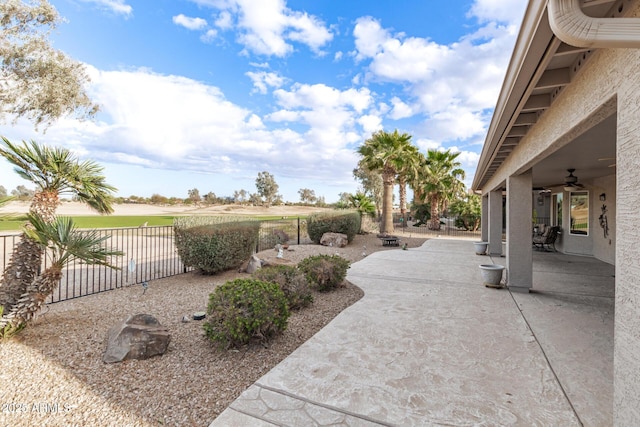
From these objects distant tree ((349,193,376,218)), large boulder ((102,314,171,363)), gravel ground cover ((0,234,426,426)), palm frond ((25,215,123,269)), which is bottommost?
gravel ground cover ((0,234,426,426))

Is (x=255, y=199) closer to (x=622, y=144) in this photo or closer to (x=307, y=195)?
(x=307, y=195)

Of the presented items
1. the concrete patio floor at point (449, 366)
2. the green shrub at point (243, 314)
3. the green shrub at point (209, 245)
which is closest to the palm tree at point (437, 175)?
the concrete patio floor at point (449, 366)

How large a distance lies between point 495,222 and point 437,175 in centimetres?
1018

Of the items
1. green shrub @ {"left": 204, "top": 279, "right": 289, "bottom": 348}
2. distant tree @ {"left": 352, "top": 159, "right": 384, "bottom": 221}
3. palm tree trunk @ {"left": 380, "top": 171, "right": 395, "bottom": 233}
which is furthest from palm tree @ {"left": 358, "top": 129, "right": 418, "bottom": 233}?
distant tree @ {"left": 352, "top": 159, "right": 384, "bottom": 221}

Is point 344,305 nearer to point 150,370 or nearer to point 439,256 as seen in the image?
point 150,370

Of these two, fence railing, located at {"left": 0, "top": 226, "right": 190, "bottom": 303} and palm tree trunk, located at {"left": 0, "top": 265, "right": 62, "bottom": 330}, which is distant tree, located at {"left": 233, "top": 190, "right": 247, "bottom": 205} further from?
palm tree trunk, located at {"left": 0, "top": 265, "right": 62, "bottom": 330}

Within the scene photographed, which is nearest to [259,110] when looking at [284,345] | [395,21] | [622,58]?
[395,21]

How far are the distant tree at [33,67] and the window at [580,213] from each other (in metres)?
23.0

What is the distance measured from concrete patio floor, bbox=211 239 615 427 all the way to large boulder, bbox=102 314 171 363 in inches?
50.7

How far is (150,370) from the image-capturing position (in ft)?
9.75

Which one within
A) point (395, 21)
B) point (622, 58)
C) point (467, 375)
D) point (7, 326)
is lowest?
point (467, 375)

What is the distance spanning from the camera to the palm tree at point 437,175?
20.4 meters

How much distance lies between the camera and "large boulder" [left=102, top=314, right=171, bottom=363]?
312 centimetres

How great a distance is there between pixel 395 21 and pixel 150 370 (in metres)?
10.9
